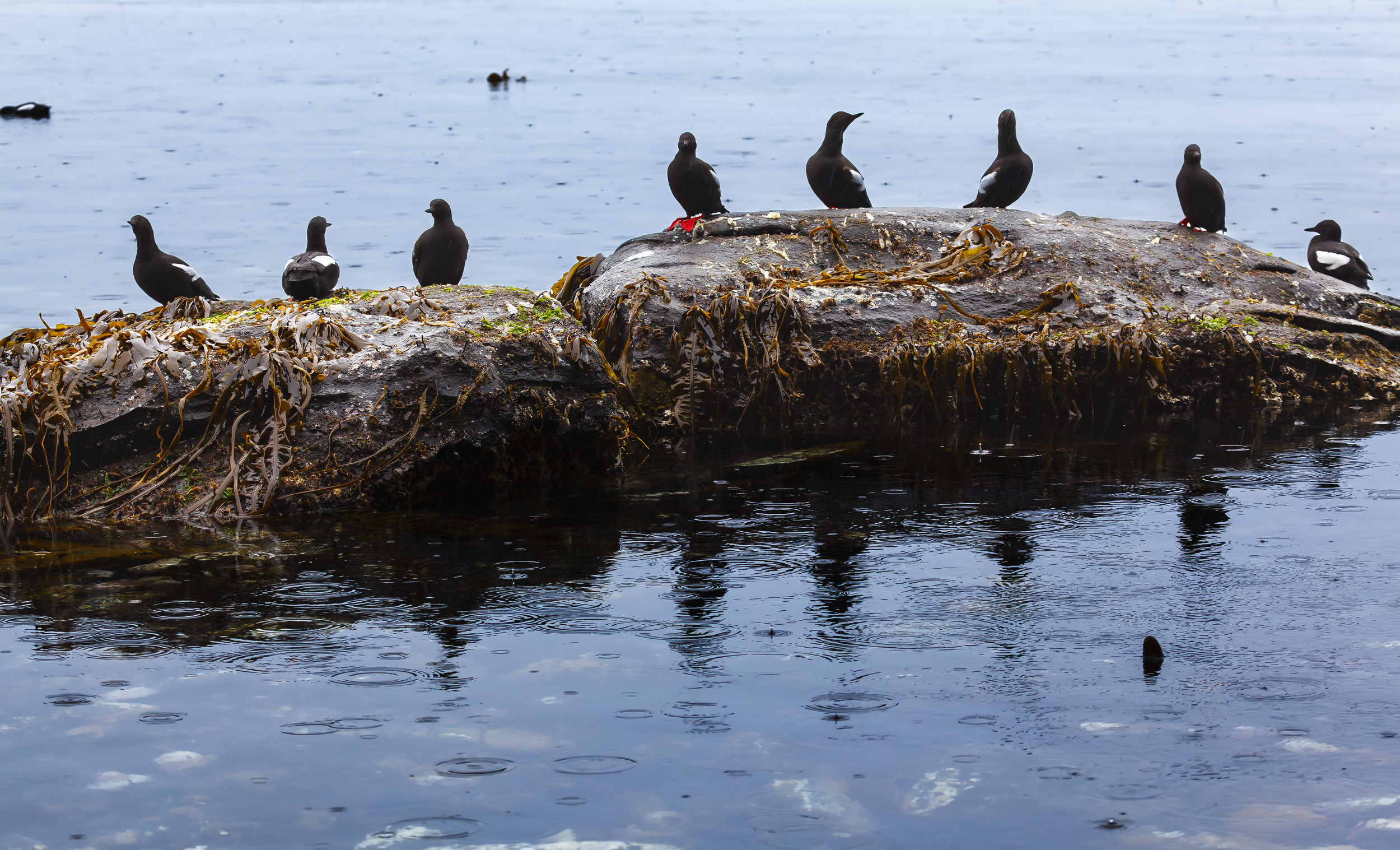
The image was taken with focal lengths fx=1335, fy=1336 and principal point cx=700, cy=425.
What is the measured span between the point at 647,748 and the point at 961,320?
6.15 metres

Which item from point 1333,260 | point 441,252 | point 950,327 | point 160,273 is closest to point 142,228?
point 160,273

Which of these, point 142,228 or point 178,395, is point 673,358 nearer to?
point 178,395

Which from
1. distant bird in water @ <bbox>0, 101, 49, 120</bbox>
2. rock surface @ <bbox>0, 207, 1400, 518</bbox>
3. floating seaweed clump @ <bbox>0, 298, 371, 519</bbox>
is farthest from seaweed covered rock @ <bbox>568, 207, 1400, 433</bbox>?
distant bird in water @ <bbox>0, 101, 49, 120</bbox>

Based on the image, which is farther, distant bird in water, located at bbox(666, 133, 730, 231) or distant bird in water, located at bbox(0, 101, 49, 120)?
distant bird in water, located at bbox(0, 101, 49, 120)

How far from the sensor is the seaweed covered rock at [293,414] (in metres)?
7.50

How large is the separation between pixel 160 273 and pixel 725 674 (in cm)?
764

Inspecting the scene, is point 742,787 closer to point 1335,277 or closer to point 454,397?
point 454,397

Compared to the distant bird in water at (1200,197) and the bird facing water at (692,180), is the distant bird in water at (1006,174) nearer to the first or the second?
the distant bird in water at (1200,197)

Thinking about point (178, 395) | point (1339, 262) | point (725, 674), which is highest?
point (1339, 262)

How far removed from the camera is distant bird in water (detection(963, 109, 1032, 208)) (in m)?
12.2

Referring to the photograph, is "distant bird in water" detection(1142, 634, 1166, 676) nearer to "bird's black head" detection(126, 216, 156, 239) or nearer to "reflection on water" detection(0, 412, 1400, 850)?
"reflection on water" detection(0, 412, 1400, 850)

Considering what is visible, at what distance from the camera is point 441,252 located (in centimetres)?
1134

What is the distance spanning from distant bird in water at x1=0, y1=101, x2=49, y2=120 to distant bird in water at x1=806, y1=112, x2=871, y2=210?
22649 millimetres

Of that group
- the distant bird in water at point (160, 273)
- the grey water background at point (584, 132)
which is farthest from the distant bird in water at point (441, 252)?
the grey water background at point (584, 132)
